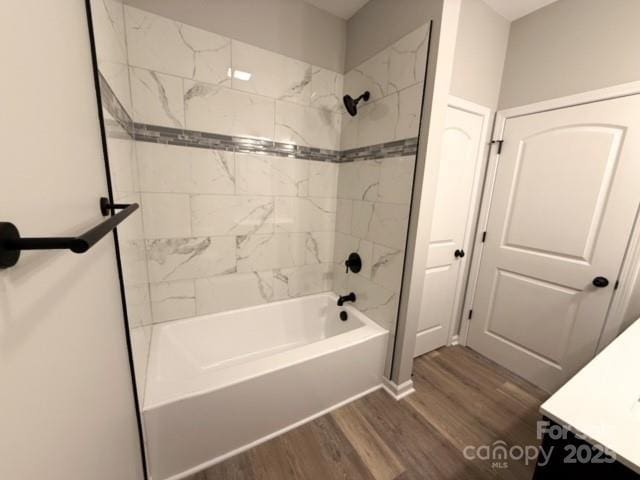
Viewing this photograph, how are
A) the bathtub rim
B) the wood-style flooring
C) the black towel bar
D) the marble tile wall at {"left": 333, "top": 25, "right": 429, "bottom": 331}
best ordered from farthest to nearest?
the marble tile wall at {"left": 333, "top": 25, "right": 429, "bottom": 331} < the wood-style flooring < the bathtub rim < the black towel bar

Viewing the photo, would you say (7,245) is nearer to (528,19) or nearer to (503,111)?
(503,111)

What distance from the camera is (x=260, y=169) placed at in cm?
183

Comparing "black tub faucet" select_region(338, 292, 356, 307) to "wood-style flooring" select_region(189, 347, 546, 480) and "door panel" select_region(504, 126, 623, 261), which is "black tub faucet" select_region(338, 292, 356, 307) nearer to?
"wood-style flooring" select_region(189, 347, 546, 480)

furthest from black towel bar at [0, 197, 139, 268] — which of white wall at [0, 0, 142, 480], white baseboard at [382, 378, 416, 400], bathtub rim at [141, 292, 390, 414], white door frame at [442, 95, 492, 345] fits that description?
white door frame at [442, 95, 492, 345]

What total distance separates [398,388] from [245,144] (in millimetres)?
1987

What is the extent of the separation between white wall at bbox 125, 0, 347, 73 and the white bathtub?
6.20ft

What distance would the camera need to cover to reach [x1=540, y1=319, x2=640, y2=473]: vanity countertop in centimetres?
63

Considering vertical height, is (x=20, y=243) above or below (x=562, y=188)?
below

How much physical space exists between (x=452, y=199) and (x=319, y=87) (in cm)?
136

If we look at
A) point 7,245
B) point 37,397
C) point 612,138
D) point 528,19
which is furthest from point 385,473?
point 528,19

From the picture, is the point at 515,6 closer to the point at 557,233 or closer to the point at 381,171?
the point at 381,171

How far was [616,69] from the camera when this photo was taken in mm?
1472

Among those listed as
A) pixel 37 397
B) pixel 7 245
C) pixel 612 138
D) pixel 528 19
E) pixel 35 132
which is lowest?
pixel 37 397

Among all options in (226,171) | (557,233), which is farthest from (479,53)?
(226,171)
